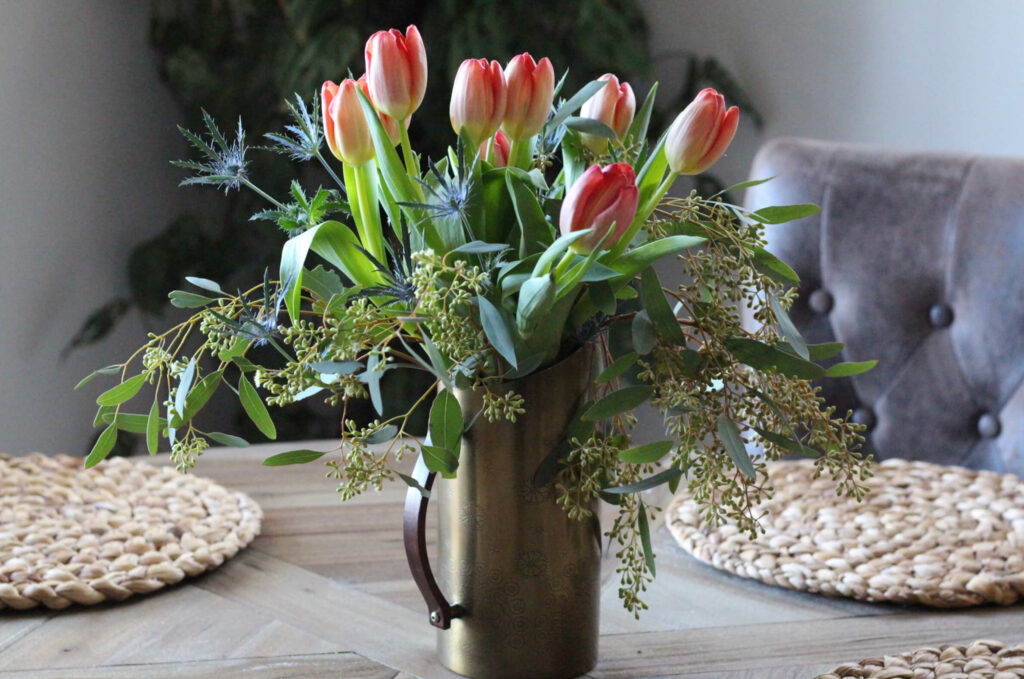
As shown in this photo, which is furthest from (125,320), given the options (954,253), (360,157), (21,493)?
(360,157)

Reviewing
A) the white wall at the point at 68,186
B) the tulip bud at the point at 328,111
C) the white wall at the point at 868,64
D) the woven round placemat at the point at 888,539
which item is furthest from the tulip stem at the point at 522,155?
the white wall at the point at 68,186

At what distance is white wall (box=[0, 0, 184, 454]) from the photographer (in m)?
2.00

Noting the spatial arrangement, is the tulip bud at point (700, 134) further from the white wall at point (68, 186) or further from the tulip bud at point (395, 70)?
the white wall at point (68, 186)

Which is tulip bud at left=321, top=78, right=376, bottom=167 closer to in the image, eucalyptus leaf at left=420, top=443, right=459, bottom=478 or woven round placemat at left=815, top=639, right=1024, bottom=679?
eucalyptus leaf at left=420, top=443, right=459, bottom=478

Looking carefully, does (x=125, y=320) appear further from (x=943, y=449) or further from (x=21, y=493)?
(x=943, y=449)

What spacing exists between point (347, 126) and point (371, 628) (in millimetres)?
361

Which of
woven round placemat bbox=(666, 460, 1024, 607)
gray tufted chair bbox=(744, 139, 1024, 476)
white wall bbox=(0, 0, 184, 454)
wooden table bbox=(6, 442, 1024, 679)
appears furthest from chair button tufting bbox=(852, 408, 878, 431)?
white wall bbox=(0, 0, 184, 454)

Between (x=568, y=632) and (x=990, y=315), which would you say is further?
(x=990, y=315)

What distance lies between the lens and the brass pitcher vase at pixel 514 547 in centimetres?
64

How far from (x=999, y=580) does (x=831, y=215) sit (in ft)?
2.21

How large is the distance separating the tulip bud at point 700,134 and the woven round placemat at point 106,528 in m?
0.51

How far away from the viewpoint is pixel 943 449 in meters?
1.34

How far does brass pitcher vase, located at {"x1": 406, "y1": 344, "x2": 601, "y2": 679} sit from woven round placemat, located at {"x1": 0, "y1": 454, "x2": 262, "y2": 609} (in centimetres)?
27

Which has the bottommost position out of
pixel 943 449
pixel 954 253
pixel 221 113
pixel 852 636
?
pixel 852 636
